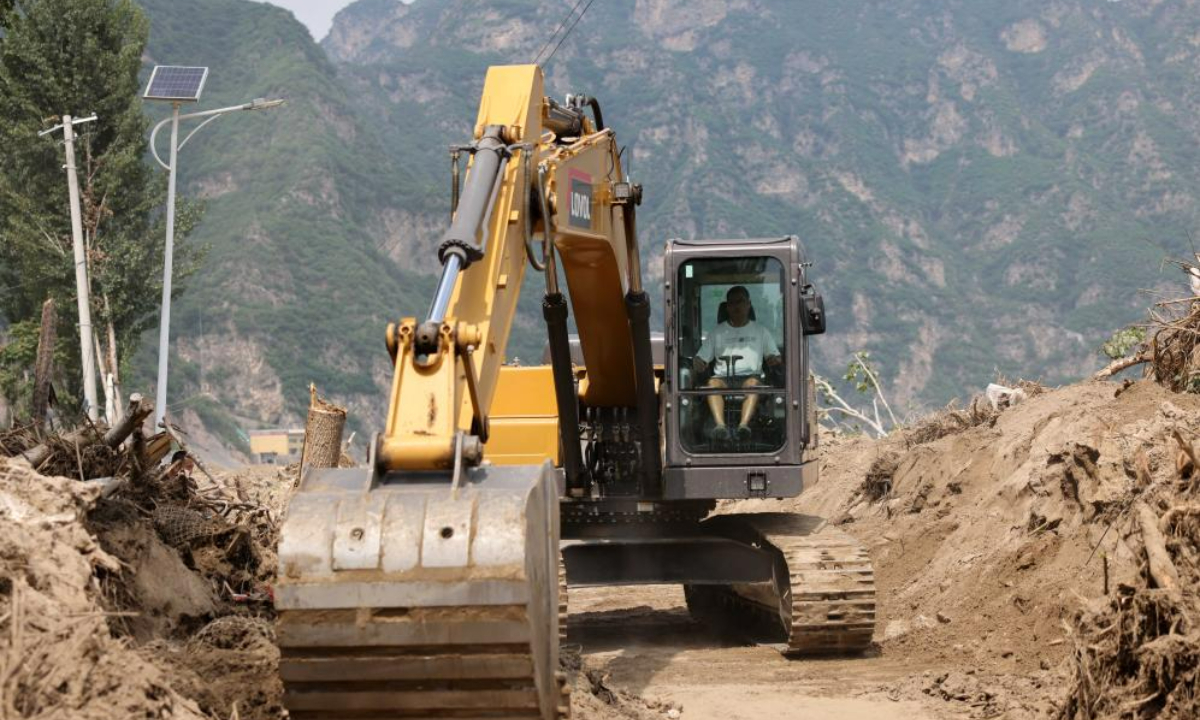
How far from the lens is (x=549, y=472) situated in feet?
25.4

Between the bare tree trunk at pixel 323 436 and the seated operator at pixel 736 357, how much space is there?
4.36 meters

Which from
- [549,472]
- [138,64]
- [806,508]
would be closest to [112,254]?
[138,64]

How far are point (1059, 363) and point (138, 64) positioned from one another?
248 feet

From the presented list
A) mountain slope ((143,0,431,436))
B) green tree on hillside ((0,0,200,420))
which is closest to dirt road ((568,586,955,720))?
green tree on hillside ((0,0,200,420))

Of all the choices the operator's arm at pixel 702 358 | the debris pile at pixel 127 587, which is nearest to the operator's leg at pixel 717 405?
the operator's arm at pixel 702 358

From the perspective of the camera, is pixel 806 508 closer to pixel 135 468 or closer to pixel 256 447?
pixel 135 468

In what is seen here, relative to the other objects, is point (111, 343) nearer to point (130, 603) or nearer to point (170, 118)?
point (170, 118)

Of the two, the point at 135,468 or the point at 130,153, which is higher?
the point at 130,153

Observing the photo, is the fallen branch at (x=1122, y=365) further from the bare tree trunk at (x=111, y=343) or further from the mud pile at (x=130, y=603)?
the bare tree trunk at (x=111, y=343)

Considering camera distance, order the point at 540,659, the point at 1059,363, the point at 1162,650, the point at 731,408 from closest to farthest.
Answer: the point at 540,659 → the point at 1162,650 → the point at 731,408 → the point at 1059,363

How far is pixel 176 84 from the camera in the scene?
94.0 ft

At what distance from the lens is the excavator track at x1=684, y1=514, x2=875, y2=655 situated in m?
12.3

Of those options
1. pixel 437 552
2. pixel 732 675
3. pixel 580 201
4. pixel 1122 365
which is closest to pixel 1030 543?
pixel 732 675

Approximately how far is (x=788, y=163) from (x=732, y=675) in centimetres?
12500
